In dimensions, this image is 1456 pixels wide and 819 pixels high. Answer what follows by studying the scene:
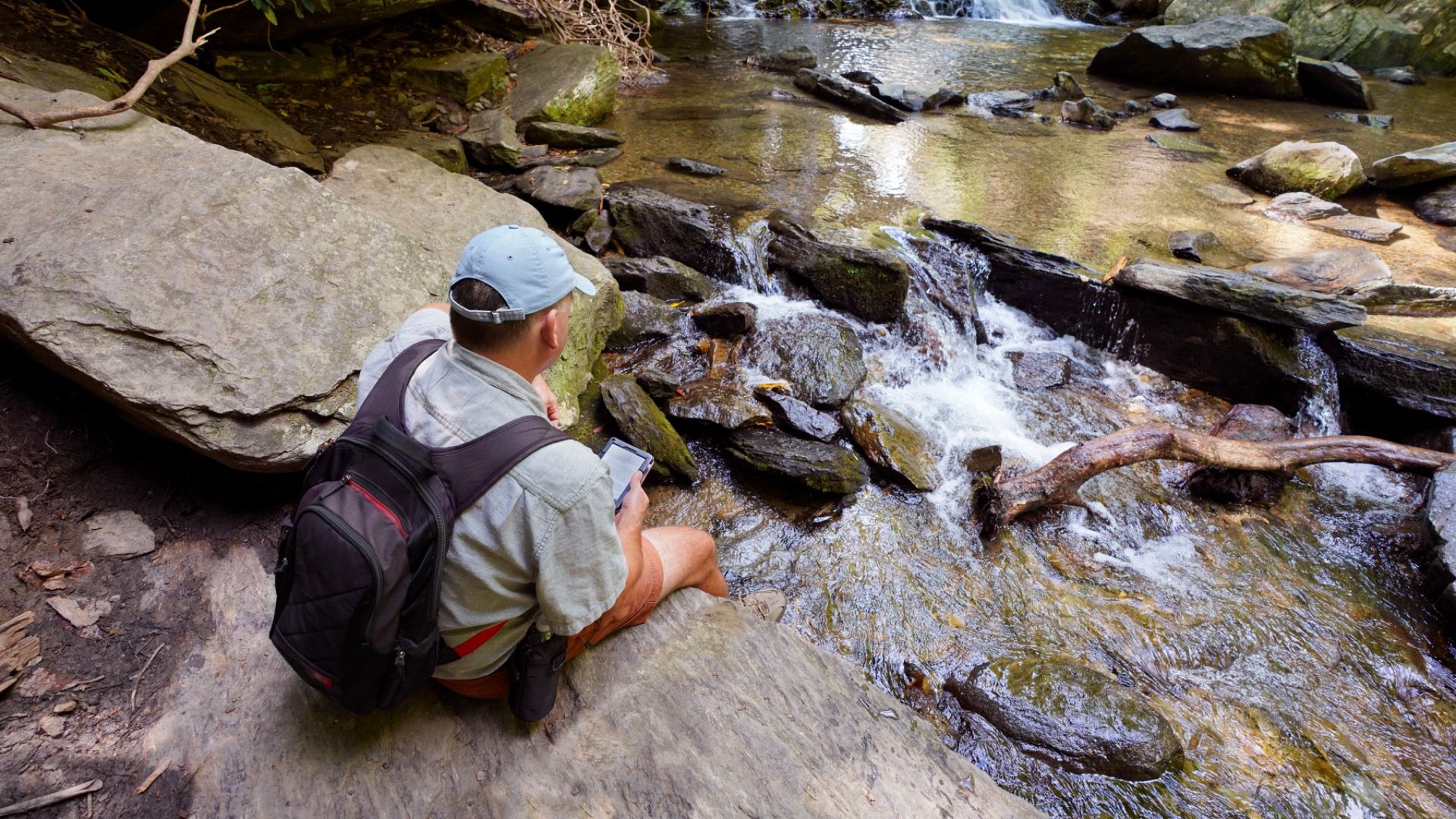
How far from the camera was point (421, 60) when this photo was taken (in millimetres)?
7852

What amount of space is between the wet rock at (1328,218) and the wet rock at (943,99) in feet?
14.8

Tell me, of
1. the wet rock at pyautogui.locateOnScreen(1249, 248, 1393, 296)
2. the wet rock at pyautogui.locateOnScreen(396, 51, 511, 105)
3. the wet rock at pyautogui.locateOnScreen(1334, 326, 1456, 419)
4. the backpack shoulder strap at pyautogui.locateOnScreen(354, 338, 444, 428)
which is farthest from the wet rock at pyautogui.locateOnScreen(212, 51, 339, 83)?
the wet rock at pyautogui.locateOnScreen(1334, 326, 1456, 419)

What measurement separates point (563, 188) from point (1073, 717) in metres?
5.62

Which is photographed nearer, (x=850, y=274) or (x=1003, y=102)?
(x=850, y=274)

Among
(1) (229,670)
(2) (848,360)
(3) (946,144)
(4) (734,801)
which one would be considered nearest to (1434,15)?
(3) (946,144)

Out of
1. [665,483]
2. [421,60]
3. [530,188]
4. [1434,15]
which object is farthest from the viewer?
[1434,15]

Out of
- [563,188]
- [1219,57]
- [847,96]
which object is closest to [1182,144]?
[1219,57]

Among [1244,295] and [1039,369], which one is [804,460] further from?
[1244,295]

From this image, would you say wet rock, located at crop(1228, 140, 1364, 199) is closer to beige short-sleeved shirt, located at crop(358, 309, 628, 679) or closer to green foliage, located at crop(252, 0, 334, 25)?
beige short-sleeved shirt, located at crop(358, 309, 628, 679)

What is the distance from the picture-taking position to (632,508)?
6.93ft

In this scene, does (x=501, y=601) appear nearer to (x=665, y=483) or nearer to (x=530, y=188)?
(x=665, y=483)

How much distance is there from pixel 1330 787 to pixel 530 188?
263 inches

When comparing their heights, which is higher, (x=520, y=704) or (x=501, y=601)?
(x=501, y=601)

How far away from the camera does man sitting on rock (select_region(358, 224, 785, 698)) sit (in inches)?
59.6
